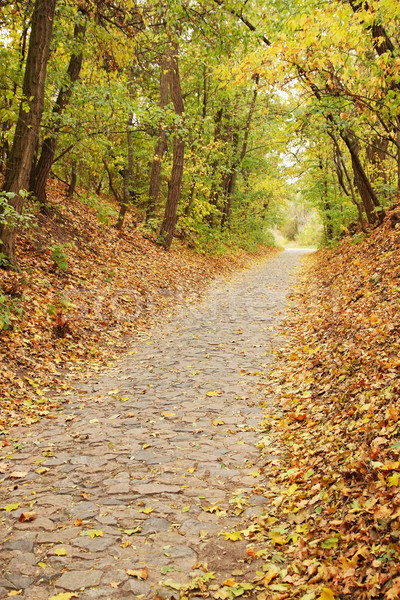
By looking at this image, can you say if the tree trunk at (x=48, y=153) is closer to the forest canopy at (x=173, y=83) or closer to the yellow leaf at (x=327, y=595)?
the forest canopy at (x=173, y=83)

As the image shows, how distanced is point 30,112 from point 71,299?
351 cm

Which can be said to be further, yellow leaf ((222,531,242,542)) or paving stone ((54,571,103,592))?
yellow leaf ((222,531,242,542))

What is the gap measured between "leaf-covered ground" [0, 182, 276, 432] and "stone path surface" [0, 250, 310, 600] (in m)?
0.63

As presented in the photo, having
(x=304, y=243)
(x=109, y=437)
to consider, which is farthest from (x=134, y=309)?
(x=304, y=243)

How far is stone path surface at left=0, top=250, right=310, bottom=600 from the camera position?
3.11 metres

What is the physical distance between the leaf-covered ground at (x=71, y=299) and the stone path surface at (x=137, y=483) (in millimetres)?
632

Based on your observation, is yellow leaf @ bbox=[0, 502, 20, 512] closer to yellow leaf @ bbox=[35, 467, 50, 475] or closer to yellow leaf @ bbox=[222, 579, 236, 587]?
yellow leaf @ bbox=[35, 467, 50, 475]

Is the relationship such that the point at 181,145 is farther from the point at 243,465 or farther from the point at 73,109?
the point at 243,465

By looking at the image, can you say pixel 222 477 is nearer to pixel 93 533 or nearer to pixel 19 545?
pixel 93 533

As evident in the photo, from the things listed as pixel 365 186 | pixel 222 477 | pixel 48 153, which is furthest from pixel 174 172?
pixel 222 477

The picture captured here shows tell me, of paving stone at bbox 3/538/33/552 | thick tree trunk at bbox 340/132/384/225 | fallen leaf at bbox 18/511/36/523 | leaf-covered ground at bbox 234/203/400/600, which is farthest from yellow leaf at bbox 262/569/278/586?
thick tree trunk at bbox 340/132/384/225

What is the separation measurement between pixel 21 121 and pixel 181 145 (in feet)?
31.9

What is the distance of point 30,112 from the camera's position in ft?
26.0

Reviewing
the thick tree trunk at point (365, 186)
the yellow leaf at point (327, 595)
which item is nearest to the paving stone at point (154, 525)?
the yellow leaf at point (327, 595)
